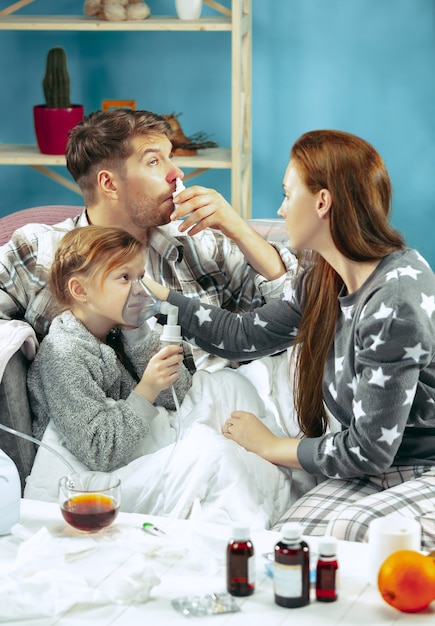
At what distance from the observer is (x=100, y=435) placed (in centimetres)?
200

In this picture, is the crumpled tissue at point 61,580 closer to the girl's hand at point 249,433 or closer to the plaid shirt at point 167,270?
the girl's hand at point 249,433

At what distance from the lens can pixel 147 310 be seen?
2.14 meters

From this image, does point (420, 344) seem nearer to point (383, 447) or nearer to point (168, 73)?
point (383, 447)

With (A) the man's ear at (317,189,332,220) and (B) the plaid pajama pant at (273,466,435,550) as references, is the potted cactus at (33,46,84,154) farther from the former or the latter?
(B) the plaid pajama pant at (273,466,435,550)

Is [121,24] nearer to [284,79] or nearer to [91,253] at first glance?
[284,79]

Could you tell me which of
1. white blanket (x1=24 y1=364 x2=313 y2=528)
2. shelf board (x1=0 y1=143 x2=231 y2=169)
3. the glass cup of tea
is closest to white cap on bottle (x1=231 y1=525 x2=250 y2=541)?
the glass cup of tea

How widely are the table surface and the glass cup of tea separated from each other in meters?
0.02

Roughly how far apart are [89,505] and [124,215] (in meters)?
1.01

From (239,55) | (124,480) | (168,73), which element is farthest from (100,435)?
(168,73)

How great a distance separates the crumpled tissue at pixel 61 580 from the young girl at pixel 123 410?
0.40m

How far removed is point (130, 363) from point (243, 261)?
1.48 ft

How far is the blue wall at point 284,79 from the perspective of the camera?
12.9 ft

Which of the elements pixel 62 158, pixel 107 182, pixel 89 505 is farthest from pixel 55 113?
→ pixel 89 505

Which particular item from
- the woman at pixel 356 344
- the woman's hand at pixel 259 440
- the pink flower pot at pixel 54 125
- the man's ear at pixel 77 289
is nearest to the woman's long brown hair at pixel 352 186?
the woman at pixel 356 344
